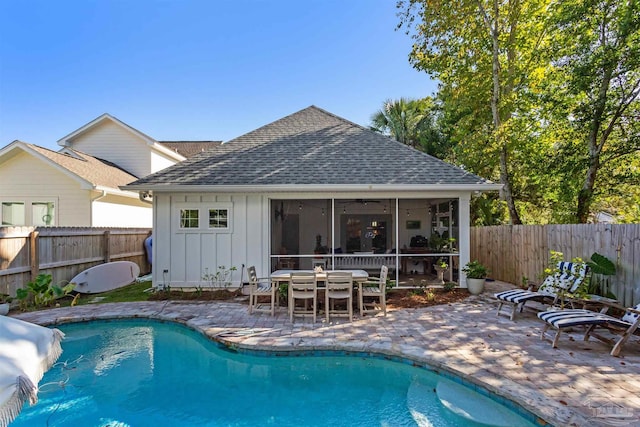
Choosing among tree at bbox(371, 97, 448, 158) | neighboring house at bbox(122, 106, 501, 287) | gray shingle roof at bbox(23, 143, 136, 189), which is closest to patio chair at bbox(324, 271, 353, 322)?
neighboring house at bbox(122, 106, 501, 287)

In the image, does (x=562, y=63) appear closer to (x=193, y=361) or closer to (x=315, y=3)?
(x=315, y=3)

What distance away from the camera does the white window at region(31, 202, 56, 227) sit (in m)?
13.0

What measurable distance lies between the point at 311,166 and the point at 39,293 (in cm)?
740

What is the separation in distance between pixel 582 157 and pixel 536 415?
11.4 metres

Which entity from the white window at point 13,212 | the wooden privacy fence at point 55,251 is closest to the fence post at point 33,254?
the wooden privacy fence at point 55,251

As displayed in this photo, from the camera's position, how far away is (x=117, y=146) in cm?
1691

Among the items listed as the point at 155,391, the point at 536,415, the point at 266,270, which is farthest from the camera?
the point at 266,270

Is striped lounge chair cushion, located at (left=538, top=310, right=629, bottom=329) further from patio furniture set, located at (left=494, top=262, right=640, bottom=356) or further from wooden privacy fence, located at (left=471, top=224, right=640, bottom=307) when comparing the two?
wooden privacy fence, located at (left=471, top=224, right=640, bottom=307)

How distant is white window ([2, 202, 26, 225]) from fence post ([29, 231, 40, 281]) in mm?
6285

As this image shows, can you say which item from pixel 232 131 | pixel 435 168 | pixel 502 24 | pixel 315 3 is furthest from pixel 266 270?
pixel 232 131

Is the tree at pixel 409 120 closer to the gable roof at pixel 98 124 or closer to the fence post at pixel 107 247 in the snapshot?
the gable roof at pixel 98 124

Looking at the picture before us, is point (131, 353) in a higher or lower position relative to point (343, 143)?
lower

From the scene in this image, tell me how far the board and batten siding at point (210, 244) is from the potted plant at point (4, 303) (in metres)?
3.09

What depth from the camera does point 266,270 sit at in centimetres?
979
